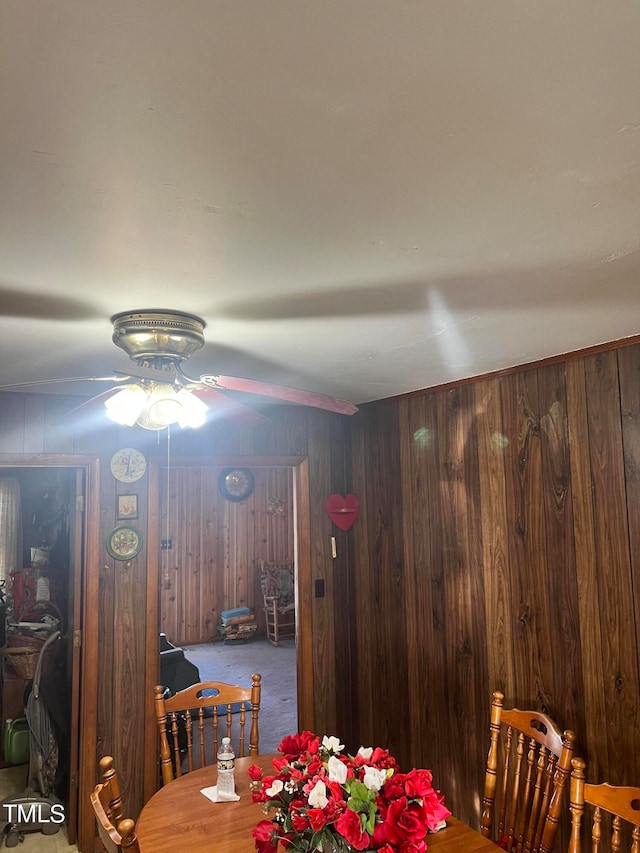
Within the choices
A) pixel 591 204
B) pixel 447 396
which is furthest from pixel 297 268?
pixel 447 396

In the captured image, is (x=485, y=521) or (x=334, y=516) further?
(x=334, y=516)

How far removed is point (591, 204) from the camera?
1.19 m

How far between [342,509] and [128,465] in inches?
53.5

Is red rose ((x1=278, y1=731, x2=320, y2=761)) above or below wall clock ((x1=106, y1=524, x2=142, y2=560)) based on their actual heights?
below

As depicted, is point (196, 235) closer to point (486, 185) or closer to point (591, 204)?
point (486, 185)

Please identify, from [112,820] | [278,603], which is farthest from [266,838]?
Result: [278,603]

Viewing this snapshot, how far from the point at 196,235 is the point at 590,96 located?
30.7 inches

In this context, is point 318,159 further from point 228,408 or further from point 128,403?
point 228,408

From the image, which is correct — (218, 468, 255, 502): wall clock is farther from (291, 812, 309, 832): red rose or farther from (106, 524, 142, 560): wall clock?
(291, 812, 309, 832): red rose

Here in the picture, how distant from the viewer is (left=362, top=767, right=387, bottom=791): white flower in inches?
60.4

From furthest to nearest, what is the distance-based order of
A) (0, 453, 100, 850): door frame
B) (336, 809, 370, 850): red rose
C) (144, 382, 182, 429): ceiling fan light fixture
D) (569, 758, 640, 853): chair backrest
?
(0, 453, 100, 850): door frame, (144, 382, 182, 429): ceiling fan light fixture, (569, 758, 640, 853): chair backrest, (336, 809, 370, 850): red rose

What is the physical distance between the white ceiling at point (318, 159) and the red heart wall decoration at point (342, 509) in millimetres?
2166

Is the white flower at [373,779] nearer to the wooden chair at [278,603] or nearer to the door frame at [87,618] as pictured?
the door frame at [87,618]

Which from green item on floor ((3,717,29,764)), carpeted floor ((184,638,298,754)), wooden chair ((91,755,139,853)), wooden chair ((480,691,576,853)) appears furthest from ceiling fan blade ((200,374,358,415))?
green item on floor ((3,717,29,764))
